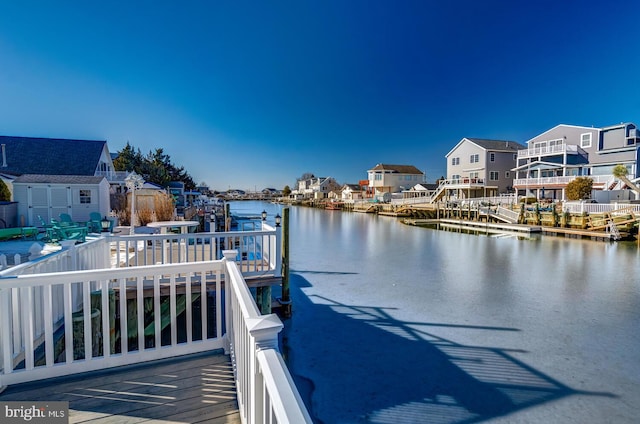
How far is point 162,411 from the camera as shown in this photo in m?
2.29

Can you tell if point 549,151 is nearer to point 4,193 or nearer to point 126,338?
point 126,338

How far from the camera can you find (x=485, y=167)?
116 ft

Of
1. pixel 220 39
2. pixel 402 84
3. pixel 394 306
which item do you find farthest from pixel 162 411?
pixel 402 84

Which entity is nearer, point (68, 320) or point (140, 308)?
point (68, 320)

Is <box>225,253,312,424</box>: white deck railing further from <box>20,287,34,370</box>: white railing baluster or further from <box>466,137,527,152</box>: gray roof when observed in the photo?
<box>466,137,527,152</box>: gray roof

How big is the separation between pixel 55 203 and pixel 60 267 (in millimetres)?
14693

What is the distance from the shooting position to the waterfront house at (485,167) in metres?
35.3

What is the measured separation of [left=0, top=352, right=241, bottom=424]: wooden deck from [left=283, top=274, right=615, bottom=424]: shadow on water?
6.16 feet

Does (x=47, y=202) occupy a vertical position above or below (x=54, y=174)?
below

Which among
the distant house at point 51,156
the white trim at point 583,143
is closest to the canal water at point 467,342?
the distant house at point 51,156

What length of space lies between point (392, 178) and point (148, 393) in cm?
5190

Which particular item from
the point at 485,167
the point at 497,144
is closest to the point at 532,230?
the point at 485,167

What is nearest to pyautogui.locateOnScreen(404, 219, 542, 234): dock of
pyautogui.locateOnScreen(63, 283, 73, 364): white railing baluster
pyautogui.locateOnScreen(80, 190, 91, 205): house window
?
pyautogui.locateOnScreen(80, 190, 91, 205): house window

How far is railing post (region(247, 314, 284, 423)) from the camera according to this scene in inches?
55.3
